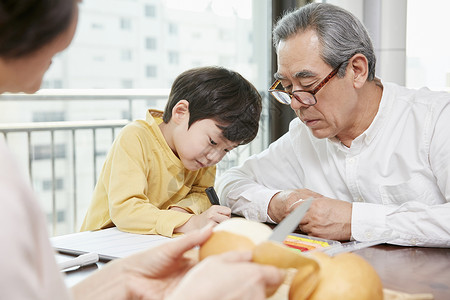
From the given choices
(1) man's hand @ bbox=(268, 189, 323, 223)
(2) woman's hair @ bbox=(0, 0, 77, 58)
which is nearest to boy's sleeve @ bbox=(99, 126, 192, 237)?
(1) man's hand @ bbox=(268, 189, 323, 223)

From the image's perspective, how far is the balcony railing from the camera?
142 inches

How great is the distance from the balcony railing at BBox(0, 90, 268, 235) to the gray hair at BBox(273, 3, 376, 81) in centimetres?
201

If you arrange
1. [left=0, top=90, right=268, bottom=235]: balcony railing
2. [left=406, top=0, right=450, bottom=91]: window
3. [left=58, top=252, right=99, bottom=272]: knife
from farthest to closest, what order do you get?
1. [left=0, top=90, right=268, bottom=235]: balcony railing
2. [left=406, top=0, right=450, bottom=91]: window
3. [left=58, top=252, right=99, bottom=272]: knife

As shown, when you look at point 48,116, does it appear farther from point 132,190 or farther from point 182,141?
point 132,190

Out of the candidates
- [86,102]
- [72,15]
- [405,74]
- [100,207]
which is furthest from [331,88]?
[86,102]

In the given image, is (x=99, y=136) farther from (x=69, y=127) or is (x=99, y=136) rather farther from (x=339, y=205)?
(x=339, y=205)

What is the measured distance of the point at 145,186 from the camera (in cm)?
152

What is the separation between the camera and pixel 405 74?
2932mm

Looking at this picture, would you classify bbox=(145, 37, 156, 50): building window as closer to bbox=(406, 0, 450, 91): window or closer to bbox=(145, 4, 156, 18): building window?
bbox=(145, 4, 156, 18): building window

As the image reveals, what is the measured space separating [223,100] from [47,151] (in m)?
2.68

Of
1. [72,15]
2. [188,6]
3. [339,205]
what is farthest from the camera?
[188,6]

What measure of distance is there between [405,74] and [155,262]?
259cm

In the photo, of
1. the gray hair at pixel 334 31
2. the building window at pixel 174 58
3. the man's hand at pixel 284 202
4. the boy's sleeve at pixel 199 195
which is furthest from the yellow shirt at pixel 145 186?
the building window at pixel 174 58

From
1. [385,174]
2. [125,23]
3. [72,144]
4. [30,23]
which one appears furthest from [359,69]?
[72,144]
